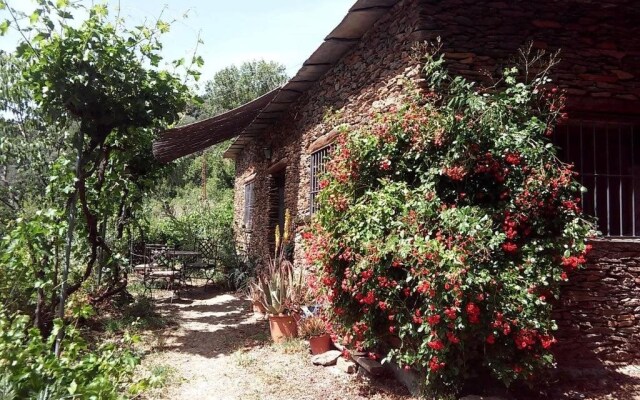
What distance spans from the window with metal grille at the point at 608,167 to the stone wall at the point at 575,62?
9.2 inches

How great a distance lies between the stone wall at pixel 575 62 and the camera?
3.90m

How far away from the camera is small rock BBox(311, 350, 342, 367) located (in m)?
4.18

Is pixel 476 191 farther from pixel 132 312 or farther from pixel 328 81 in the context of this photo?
pixel 132 312

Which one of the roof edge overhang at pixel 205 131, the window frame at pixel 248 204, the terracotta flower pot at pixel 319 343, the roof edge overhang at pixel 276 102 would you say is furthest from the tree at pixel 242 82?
the terracotta flower pot at pixel 319 343

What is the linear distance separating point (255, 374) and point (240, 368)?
0.29 metres

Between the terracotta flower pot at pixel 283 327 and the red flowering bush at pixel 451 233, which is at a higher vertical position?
the red flowering bush at pixel 451 233

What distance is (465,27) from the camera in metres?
4.00

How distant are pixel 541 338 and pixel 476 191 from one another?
119 centimetres

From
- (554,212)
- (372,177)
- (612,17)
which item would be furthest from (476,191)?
(612,17)

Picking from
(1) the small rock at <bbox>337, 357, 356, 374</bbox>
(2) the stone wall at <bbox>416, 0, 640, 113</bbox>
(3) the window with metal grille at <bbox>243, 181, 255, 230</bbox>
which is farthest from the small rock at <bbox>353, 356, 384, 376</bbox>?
(3) the window with metal grille at <bbox>243, 181, 255, 230</bbox>

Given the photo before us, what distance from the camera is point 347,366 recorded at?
3.98 meters

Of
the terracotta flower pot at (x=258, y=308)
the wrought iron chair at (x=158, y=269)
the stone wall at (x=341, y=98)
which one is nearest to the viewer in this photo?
the stone wall at (x=341, y=98)

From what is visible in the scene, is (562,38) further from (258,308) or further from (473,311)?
(258,308)

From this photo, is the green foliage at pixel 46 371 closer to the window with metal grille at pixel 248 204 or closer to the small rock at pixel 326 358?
the small rock at pixel 326 358
